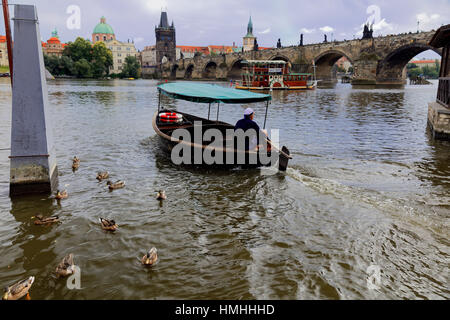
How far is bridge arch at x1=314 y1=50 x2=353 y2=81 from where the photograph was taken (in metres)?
65.2

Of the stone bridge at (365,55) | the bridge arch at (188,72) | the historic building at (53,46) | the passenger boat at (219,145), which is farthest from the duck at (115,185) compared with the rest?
the historic building at (53,46)

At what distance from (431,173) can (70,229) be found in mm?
10217

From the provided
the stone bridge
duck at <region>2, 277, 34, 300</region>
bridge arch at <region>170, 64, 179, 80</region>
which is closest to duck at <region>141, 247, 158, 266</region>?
duck at <region>2, 277, 34, 300</region>

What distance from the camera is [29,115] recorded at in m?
7.41

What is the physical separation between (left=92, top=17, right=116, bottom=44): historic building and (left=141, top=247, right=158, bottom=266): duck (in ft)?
620

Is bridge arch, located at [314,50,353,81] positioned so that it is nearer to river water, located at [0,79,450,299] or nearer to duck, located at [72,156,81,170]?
river water, located at [0,79,450,299]

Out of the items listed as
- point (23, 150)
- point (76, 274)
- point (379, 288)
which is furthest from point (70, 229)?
point (379, 288)

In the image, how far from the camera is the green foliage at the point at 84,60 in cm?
9862

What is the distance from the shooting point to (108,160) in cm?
1184

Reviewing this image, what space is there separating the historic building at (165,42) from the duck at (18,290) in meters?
164

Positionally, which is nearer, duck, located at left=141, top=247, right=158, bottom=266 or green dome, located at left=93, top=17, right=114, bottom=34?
duck, located at left=141, top=247, right=158, bottom=266

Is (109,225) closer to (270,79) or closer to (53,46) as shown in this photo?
(270,79)

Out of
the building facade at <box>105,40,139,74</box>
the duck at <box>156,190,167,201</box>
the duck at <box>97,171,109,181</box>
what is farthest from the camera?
the building facade at <box>105,40,139,74</box>

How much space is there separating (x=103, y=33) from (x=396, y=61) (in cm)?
15528
